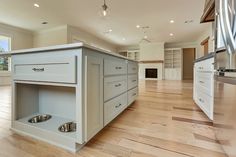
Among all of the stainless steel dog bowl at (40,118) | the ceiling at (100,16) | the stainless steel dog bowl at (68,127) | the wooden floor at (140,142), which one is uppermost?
the ceiling at (100,16)

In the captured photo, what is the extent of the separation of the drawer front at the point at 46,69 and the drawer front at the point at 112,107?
0.47 metres

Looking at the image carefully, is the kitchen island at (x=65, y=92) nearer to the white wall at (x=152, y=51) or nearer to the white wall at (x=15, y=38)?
the white wall at (x=15, y=38)

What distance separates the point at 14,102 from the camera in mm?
1315

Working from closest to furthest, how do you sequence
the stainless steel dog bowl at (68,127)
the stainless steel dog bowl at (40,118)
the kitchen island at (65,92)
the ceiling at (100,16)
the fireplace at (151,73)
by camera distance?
the kitchen island at (65,92) → the stainless steel dog bowl at (68,127) → the stainless steel dog bowl at (40,118) → the ceiling at (100,16) → the fireplace at (151,73)

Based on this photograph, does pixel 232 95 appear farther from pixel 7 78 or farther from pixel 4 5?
pixel 7 78

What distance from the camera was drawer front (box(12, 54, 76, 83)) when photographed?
3.17 ft

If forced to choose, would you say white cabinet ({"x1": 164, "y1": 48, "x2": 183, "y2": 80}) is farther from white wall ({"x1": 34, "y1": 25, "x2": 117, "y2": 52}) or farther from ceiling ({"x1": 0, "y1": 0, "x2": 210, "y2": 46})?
white wall ({"x1": 34, "y1": 25, "x2": 117, "y2": 52})

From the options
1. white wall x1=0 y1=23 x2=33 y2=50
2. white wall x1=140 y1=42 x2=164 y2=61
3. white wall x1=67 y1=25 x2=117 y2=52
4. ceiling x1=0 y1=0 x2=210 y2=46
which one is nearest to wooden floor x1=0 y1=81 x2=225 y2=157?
ceiling x1=0 y1=0 x2=210 y2=46

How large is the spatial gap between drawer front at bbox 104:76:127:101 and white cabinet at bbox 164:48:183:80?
28.3 feet

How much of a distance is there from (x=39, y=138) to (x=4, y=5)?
5.07 meters

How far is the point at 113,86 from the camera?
56.6 inches

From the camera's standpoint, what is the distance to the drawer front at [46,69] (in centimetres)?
97

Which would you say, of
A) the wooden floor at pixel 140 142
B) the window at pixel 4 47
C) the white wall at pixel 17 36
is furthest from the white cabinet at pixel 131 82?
the white wall at pixel 17 36

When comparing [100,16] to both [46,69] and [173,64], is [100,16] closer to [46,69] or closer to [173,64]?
[46,69]
